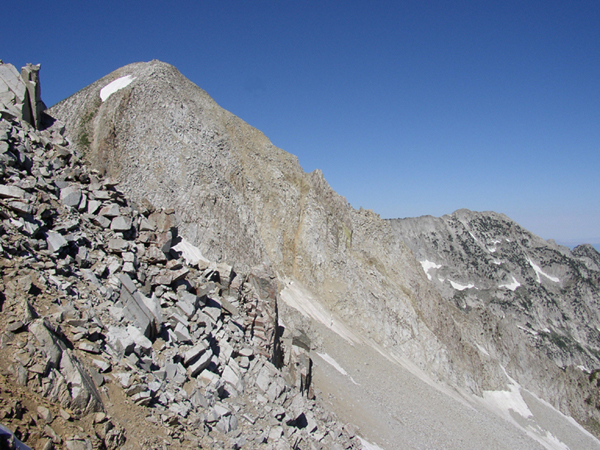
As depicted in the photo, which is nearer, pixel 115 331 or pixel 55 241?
pixel 115 331

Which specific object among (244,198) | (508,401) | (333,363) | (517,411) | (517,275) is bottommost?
(517,411)

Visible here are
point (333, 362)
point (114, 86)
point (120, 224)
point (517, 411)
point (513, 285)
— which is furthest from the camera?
point (513, 285)

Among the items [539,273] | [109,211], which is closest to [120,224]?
[109,211]

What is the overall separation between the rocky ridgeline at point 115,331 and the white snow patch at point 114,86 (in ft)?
78.2

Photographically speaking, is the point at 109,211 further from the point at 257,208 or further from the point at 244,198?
the point at 257,208

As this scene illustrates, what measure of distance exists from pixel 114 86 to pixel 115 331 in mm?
36753

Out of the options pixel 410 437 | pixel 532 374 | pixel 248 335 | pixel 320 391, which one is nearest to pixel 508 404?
pixel 532 374

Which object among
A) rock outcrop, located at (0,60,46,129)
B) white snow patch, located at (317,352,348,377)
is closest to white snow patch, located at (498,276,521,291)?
white snow patch, located at (317,352,348,377)

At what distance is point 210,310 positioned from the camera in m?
14.0

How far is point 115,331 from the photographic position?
10.3m

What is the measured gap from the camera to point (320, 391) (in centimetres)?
2414

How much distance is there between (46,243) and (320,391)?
19.0m

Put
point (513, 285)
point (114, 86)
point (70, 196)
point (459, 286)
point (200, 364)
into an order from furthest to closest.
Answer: point (513, 285) → point (459, 286) → point (114, 86) → point (70, 196) → point (200, 364)

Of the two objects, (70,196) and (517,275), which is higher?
(517,275)
